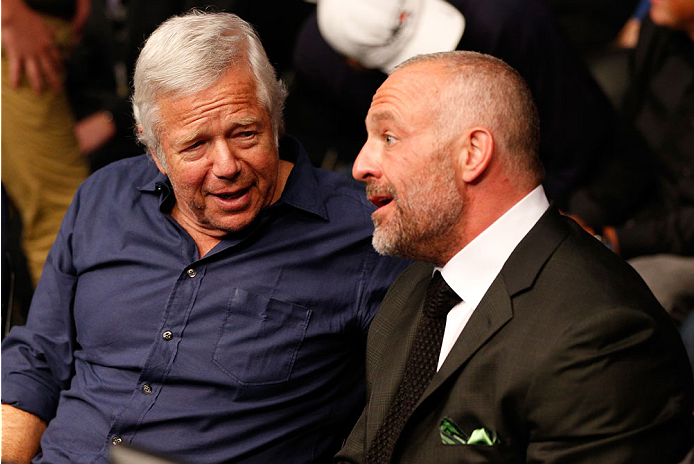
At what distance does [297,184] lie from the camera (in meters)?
1.88

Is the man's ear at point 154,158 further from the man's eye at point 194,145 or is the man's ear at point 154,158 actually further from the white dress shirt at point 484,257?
the white dress shirt at point 484,257

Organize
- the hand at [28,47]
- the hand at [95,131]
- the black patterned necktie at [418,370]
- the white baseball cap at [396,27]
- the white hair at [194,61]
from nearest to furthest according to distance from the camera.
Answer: the black patterned necktie at [418,370] < the white hair at [194,61] < the white baseball cap at [396,27] < the hand at [28,47] < the hand at [95,131]

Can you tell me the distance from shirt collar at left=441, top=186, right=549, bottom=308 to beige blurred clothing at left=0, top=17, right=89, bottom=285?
85.7 inches

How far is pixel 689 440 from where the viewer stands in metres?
1.37

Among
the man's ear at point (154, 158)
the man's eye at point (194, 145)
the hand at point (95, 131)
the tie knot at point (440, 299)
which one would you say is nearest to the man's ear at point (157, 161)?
the man's ear at point (154, 158)

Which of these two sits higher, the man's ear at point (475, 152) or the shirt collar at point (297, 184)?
the man's ear at point (475, 152)

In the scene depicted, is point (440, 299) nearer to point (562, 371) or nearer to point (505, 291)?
point (505, 291)

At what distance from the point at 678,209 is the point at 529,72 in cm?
68

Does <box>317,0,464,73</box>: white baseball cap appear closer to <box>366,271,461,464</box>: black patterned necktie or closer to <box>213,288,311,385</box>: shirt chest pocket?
<box>213,288,311,385</box>: shirt chest pocket

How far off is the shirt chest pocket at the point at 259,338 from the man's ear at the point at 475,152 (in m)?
0.56

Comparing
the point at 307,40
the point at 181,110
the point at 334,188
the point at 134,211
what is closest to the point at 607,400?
the point at 334,188

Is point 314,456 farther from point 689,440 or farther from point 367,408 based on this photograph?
point 689,440

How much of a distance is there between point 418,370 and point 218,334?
51 cm

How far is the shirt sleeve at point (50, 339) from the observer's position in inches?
77.1
